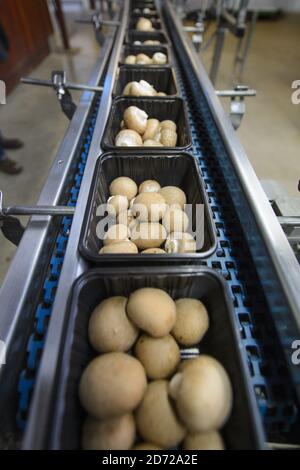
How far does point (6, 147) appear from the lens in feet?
7.49

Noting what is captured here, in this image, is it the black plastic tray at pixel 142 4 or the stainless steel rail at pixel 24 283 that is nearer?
the stainless steel rail at pixel 24 283

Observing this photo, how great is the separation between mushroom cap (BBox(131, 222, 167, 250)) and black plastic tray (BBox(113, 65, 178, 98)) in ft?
2.63

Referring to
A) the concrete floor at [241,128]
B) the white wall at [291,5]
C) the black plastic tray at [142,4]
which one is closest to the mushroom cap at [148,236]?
the concrete floor at [241,128]

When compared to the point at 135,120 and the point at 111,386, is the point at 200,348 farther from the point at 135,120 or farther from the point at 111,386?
the point at 135,120

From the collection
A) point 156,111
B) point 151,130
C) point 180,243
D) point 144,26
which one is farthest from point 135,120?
point 144,26

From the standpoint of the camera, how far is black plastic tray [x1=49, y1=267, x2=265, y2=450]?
36cm

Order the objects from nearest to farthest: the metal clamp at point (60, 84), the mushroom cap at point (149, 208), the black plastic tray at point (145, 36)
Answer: the mushroom cap at point (149, 208)
the metal clamp at point (60, 84)
the black plastic tray at point (145, 36)

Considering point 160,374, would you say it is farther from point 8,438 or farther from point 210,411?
point 8,438

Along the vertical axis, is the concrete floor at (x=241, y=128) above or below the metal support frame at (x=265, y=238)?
above

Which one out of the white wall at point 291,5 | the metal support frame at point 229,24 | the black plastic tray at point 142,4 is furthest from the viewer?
the white wall at point 291,5

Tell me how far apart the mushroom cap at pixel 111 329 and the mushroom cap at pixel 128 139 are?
529mm

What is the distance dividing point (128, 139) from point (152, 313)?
58 centimetres

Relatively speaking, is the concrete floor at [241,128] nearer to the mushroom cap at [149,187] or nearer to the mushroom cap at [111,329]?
the mushroom cap at [149,187]

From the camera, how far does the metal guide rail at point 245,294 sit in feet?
1.38
